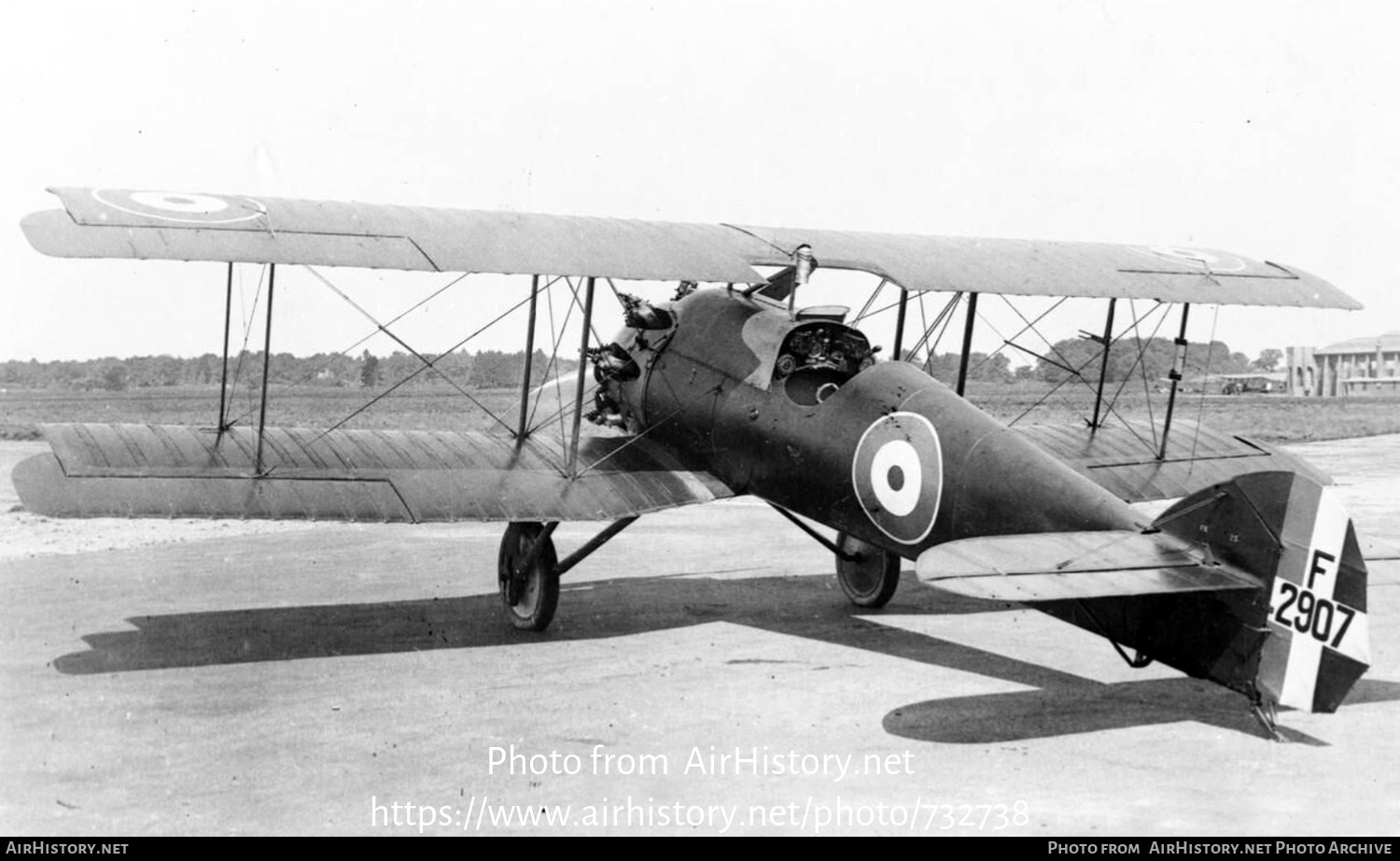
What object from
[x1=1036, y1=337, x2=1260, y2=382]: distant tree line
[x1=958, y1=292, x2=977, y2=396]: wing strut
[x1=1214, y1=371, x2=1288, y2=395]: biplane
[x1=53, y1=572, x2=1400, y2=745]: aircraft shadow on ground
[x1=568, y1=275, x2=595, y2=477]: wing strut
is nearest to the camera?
[x1=53, y1=572, x2=1400, y2=745]: aircraft shadow on ground

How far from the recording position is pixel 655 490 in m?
10.0

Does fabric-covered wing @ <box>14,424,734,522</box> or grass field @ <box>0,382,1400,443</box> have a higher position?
fabric-covered wing @ <box>14,424,734,522</box>

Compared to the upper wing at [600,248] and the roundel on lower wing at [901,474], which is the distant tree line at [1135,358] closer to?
the upper wing at [600,248]

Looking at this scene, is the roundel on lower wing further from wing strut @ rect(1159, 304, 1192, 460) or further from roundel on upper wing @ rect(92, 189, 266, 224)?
roundel on upper wing @ rect(92, 189, 266, 224)

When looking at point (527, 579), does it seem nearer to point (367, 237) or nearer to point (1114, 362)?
point (367, 237)

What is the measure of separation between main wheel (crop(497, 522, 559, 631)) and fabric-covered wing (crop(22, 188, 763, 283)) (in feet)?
6.54

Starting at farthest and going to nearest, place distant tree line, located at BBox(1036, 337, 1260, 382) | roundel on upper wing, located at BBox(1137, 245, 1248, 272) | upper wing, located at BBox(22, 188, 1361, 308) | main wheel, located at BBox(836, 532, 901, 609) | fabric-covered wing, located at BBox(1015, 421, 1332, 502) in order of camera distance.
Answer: distant tree line, located at BBox(1036, 337, 1260, 382), roundel on upper wing, located at BBox(1137, 245, 1248, 272), fabric-covered wing, located at BBox(1015, 421, 1332, 502), main wheel, located at BBox(836, 532, 901, 609), upper wing, located at BBox(22, 188, 1361, 308)

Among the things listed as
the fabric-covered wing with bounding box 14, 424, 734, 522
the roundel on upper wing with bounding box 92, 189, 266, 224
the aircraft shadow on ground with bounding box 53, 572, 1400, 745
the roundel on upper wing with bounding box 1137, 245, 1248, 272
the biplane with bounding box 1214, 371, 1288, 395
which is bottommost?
the biplane with bounding box 1214, 371, 1288, 395

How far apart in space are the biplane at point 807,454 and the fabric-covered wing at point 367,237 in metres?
0.02

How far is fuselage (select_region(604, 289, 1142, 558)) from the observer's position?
7.90m

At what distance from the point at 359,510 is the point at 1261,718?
217 inches

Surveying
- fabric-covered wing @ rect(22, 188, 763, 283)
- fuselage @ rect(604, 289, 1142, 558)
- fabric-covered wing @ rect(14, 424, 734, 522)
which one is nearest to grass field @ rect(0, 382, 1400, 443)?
fuselage @ rect(604, 289, 1142, 558)

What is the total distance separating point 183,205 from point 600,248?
2684mm

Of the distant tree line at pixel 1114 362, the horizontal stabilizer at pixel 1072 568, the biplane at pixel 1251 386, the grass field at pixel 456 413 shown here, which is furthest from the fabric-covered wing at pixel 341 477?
the biplane at pixel 1251 386
